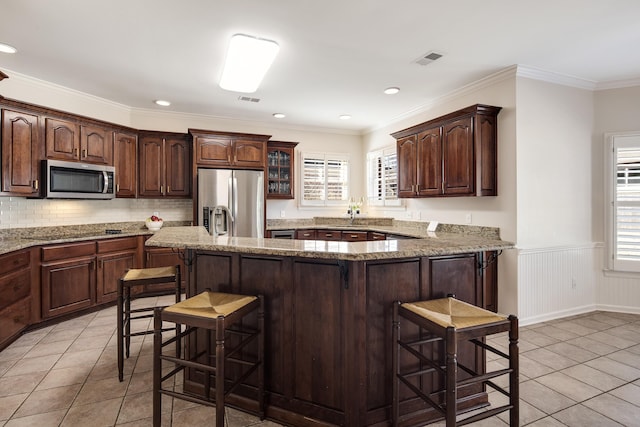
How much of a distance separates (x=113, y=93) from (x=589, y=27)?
5.17 meters

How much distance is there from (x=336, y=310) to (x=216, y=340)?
66 cm

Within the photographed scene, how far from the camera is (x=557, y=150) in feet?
12.2

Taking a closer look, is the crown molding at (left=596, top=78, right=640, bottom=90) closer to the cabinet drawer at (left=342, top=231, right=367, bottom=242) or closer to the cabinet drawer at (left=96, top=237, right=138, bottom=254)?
the cabinet drawer at (left=342, top=231, right=367, bottom=242)

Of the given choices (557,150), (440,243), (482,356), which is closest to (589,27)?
(557,150)

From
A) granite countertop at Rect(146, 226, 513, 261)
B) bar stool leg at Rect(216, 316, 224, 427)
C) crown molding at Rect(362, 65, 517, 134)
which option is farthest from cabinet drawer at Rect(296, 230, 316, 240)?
bar stool leg at Rect(216, 316, 224, 427)

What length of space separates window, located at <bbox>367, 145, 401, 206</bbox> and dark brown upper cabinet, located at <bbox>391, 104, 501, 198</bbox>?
0.90 m

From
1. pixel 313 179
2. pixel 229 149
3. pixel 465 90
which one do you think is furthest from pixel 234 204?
pixel 465 90

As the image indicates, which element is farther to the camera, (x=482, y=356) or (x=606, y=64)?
(x=606, y=64)

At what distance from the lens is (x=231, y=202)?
16.0 feet

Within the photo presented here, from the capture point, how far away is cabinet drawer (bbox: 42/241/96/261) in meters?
3.46

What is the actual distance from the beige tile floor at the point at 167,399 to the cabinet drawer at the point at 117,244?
3.15ft

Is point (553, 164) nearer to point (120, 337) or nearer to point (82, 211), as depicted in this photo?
point (120, 337)

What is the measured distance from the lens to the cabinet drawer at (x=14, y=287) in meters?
2.91

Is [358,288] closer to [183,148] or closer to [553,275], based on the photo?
[553,275]
